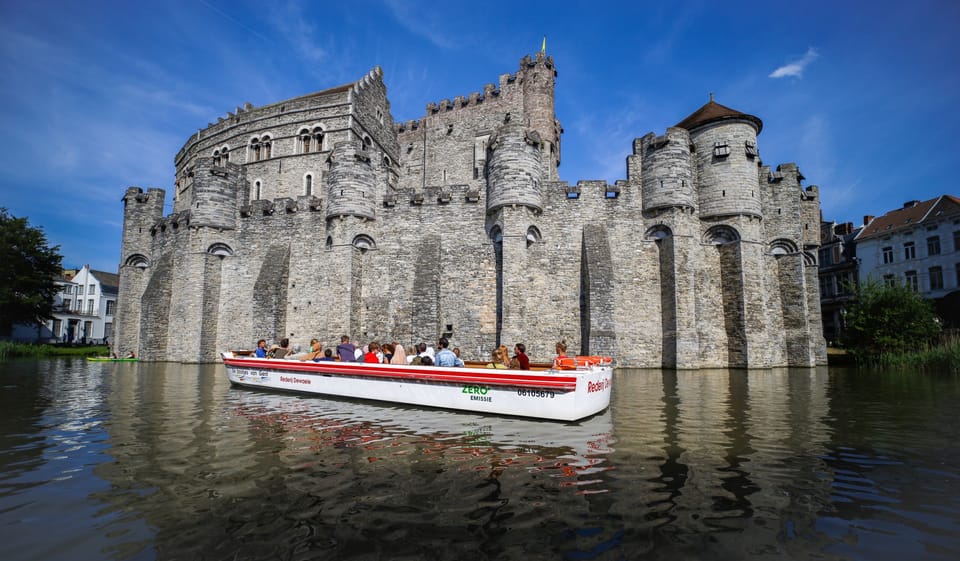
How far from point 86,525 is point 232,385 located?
10.0 metres

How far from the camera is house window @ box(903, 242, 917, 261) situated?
29.2 meters

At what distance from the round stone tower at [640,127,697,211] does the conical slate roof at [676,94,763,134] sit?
116cm

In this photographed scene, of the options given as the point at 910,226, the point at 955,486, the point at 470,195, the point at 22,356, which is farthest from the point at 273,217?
the point at 910,226

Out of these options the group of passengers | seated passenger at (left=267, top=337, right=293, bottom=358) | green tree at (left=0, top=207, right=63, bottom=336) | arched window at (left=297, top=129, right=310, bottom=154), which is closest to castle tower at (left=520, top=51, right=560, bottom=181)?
arched window at (left=297, top=129, right=310, bottom=154)

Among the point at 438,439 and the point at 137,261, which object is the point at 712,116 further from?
the point at 137,261

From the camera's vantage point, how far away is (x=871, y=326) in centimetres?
1984

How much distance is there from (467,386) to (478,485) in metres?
4.23

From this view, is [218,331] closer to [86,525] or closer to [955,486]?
[86,525]

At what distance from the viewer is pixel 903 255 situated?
2981 centimetres

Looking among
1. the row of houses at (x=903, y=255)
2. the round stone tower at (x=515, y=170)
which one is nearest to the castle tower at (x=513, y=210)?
the round stone tower at (x=515, y=170)

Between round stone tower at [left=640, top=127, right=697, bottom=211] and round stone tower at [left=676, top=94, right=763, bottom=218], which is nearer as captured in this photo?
round stone tower at [left=640, top=127, right=697, bottom=211]

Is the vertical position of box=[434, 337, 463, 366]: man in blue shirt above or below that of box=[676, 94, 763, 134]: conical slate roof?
below

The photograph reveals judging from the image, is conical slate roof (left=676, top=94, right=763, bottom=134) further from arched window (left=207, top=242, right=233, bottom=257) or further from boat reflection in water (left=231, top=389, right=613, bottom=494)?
arched window (left=207, top=242, right=233, bottom=257)

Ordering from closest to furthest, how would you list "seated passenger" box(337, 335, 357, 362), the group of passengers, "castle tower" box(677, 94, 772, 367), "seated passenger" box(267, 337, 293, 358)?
1. the group of passengers
2. "seated passenger" box(337, 335, 357, 362)
3. "seated passenger" box(267, 337, 293, 358)
4. "castle tower" box(677, 94, 772, 367)
